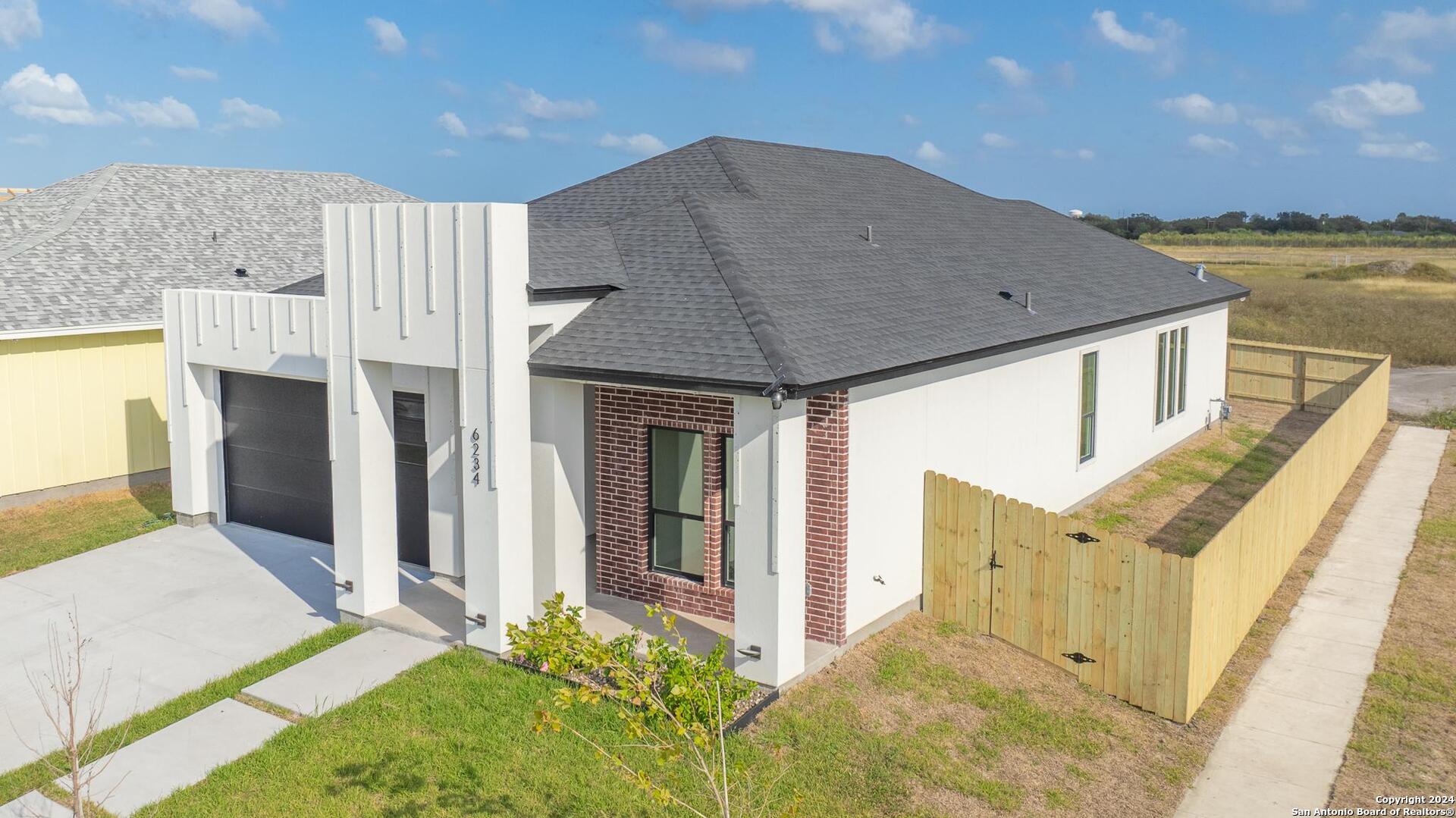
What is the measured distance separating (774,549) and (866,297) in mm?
4121

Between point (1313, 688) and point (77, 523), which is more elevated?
point (77, 523)

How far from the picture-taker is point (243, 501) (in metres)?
16.5

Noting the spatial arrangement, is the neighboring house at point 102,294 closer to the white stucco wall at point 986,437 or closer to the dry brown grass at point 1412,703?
the white stucco wall at point 986,437

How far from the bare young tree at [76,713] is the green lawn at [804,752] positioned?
74cm

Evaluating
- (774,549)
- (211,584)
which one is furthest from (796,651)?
(211,584)

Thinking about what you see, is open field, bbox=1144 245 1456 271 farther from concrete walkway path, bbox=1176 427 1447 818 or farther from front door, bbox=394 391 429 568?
front door, bbox=394 391 429 568

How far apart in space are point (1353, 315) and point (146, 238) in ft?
140

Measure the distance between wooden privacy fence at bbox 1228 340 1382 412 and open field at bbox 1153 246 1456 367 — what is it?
8.15 metres

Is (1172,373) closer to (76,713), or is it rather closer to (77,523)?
(76,713)

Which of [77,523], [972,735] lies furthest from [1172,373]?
[77,523]

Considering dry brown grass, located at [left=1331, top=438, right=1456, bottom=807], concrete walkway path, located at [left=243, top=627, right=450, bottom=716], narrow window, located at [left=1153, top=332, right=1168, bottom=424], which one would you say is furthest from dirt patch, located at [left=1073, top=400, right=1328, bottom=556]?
concrete walkway path, located at [left=243, top=627, right=450, bottom=716]

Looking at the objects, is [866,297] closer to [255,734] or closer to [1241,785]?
[1241,785]

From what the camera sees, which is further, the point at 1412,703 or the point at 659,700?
the point at 1412,703

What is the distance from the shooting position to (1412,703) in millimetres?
10570
